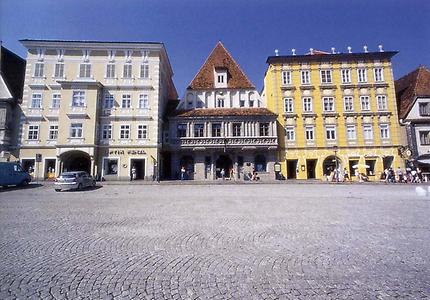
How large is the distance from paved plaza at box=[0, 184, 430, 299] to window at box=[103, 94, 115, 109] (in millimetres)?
23684

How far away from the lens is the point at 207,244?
231 inches

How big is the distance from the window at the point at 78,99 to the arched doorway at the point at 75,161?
584cm

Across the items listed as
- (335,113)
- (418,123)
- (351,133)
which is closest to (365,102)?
(335,113)

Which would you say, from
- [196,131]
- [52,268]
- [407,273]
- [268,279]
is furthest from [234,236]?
[196,131]

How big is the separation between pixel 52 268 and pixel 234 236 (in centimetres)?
412

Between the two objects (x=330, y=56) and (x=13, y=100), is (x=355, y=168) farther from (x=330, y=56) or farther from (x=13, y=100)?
(x=13, y=100)

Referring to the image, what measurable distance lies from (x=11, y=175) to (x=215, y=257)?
958 inches

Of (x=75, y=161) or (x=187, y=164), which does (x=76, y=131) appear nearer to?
(x=75, y=161)

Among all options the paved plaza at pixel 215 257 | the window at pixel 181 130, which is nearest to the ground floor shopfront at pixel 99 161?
the window at pixel 181 130

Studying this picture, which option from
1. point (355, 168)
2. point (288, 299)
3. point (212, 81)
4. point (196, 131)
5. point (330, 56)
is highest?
point (330, 56)

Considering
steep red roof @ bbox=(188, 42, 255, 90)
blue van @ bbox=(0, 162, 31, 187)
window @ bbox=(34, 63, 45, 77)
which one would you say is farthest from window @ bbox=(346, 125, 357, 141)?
window @ bbox=(34, 63, 45, 77)

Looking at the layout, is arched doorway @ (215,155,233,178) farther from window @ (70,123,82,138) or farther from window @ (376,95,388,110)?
window @ (376,95,388,110)

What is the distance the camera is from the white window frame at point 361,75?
33.3 metres

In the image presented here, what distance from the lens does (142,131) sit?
30266 mm
